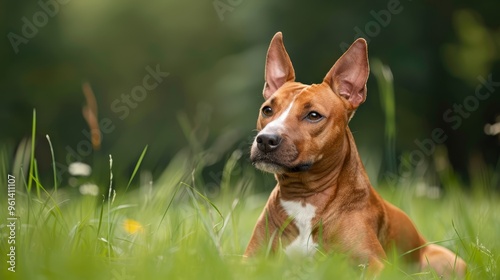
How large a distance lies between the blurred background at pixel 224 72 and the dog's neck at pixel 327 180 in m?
3.18

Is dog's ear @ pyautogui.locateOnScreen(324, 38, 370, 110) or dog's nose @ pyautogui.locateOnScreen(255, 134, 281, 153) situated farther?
dog's ear @ pyautogui.locateOnScreen(324, 38, 370, 110)

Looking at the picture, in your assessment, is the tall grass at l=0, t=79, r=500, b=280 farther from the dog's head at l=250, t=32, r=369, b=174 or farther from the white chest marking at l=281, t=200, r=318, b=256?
the dog's head at l=250, t=32, r=369, b=174

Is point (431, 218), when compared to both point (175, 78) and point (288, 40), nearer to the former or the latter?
point (288, 40)

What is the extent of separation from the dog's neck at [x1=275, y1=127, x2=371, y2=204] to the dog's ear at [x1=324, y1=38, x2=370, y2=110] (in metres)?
0.33

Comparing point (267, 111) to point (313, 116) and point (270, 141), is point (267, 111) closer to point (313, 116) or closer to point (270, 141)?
point (313, 116)

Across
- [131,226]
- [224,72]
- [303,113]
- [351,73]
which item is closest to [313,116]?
[303,113]

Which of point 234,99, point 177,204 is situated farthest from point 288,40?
point 177,204

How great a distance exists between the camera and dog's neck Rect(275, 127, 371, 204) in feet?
16.1

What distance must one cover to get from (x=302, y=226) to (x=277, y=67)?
1069mm

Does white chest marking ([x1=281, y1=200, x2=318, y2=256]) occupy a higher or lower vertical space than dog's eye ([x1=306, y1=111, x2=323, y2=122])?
lower

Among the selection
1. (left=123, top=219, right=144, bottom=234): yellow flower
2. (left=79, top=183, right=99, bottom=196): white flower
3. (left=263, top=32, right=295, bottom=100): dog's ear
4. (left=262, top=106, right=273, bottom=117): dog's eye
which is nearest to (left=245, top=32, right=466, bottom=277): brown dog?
(left=262, top=106, right=273, bottom=117): dog's eye

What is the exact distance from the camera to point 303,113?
4.84 meters

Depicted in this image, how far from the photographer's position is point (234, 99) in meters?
14.1

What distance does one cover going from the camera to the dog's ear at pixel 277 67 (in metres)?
5.32
